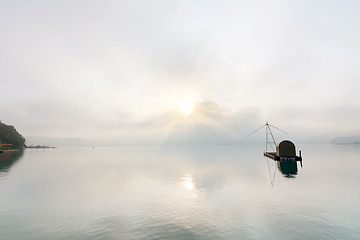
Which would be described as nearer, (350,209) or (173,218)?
(173,218)

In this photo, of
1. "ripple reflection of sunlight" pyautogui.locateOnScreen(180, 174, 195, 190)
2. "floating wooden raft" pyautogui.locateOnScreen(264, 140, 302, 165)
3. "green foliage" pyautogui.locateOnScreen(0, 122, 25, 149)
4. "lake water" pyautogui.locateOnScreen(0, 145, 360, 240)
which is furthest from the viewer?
"green foliage" pyautogui.locateOnScreen(0, 122, 25, 149)

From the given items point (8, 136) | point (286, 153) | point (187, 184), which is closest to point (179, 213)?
point (187, 184)

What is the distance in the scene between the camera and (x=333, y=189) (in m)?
37.0

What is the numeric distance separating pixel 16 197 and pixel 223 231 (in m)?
33.4

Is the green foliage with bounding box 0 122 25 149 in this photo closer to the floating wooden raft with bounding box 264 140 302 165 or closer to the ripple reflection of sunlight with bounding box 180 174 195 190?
the ripple reflection of sunlight with bounding box 180 174 195 190

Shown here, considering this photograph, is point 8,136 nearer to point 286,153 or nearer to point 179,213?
point 179,213

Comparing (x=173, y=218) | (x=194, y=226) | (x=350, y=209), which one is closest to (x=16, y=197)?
(x=173, y=218)

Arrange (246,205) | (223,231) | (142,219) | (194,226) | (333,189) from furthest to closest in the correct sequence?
(333,189) < (246,205) < (142,219) < (194,226) < (223,231)

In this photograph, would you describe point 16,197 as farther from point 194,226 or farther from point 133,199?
point 194,226

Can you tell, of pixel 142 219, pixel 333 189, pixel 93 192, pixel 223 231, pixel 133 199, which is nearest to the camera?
pixel 223 231

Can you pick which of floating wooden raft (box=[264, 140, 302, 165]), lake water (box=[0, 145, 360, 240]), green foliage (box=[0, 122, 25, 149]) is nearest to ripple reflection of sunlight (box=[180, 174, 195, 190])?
lake water (box=[0, 145, 360, 240])

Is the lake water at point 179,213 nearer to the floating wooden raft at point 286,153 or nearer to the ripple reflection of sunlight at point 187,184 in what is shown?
the ripple reflection of sunlight at point 187,184

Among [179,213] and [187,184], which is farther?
[187,184]

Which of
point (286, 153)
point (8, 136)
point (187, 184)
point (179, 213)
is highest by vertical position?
point (8, 136)
